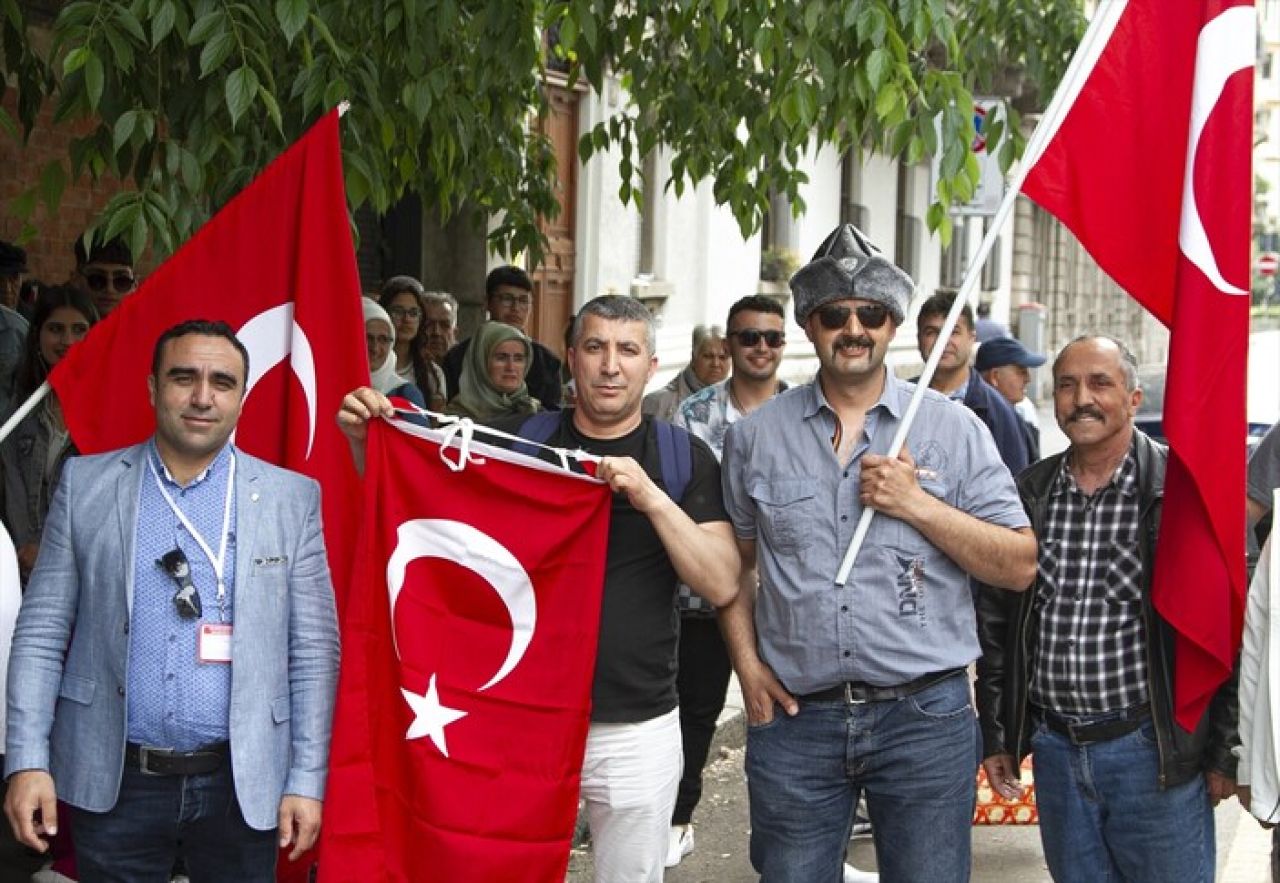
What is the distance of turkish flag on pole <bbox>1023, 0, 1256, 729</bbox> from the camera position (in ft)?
15.1

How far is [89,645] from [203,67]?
1693 mm

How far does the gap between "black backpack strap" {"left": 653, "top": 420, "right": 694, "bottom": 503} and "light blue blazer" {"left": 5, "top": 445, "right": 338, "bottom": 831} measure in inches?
35.0

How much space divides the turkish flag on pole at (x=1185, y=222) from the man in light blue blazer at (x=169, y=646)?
2.12 metres

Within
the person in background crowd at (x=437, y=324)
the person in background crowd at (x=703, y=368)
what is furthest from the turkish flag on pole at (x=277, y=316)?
the person in background crowd at (x=437, y=324)

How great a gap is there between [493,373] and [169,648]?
4.93 meters

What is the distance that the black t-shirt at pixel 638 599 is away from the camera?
464 centimetres

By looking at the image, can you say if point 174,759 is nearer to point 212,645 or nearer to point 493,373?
point 212,645

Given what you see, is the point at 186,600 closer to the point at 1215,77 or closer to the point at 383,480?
the point at 383,480

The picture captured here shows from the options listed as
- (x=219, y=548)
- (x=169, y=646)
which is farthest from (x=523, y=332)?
(x=169, y=646)

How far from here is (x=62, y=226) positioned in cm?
1066

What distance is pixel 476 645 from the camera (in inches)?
182

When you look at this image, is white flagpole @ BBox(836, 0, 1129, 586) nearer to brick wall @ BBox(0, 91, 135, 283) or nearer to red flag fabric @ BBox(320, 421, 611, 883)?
red flag fabric @ BBox(320, 421, 611, 883)

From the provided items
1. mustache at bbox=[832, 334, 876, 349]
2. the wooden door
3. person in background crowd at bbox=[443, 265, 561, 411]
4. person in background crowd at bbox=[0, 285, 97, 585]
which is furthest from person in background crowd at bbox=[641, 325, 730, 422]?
the wooden door

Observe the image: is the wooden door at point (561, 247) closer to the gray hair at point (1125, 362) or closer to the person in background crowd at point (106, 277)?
the person in background crowd at point (106, 277)
